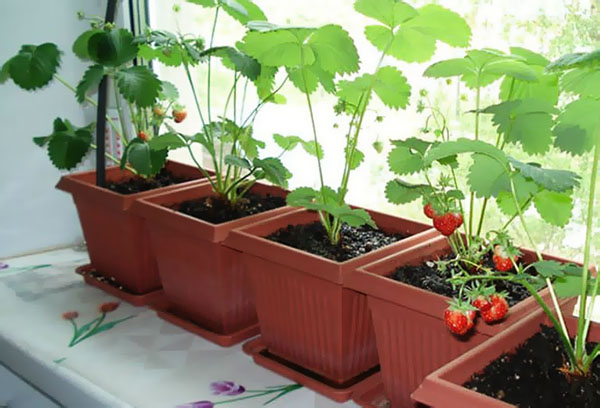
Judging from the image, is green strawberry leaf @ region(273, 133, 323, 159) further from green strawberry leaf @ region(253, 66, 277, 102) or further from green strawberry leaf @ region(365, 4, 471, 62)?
green strawberry leaf @ region(365, 4, 471, 62)

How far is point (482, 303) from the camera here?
812 mm

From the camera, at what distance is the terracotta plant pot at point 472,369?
0.70 m

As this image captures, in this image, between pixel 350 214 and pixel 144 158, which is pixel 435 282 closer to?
pixel 350 214

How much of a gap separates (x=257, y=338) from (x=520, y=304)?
1.70ft

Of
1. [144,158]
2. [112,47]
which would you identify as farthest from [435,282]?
[112,47]

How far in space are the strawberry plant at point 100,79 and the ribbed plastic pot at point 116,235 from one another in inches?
2.7

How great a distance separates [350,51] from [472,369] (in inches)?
19.0

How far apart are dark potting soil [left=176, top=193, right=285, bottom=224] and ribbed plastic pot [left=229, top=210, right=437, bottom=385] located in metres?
0.13

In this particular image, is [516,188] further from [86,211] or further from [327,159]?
[86,211]

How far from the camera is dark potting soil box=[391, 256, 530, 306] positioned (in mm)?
954

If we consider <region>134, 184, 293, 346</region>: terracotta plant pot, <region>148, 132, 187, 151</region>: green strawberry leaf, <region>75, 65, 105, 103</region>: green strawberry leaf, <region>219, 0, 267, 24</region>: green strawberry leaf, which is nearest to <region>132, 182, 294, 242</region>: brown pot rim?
<region>134, 184, 293, 346</region>: terracotta plant pot

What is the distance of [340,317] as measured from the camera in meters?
1.03

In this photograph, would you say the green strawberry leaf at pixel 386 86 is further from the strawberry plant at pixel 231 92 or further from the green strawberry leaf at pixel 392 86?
the strawberry plant at pixel 231 92

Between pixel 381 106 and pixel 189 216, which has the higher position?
pixel 381 106
